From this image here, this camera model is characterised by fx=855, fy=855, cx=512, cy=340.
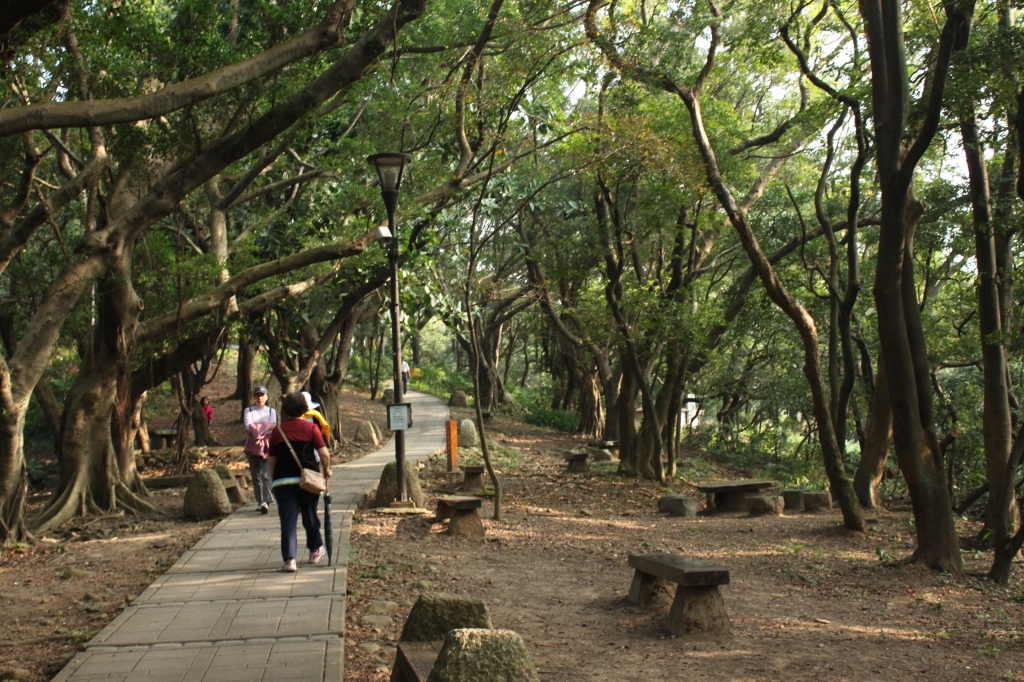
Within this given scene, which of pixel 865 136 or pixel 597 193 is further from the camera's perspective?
pixel 597 193

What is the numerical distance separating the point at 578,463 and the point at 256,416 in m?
8.66

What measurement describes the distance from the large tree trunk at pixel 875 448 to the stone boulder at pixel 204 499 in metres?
8.81

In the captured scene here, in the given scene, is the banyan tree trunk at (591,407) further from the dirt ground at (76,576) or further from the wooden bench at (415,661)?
the wooden bench at (415,661)

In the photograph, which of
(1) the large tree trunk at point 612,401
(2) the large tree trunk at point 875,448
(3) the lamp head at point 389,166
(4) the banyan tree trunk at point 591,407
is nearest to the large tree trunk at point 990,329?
(2) the large tree trunk at point 875,448

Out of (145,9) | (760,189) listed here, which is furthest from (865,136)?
(145,9)

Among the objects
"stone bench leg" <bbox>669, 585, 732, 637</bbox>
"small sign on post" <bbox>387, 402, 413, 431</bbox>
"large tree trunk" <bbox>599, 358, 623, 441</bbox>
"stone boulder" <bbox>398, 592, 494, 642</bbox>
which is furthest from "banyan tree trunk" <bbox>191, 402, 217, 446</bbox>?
"stone boulder" <bbox>398, 592, 494, 642</bbox>

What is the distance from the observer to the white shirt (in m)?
10.2

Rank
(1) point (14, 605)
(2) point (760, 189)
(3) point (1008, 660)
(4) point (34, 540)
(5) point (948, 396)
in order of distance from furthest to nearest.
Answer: (5) point (948, 396), (2) point (760, 189), (4) point (34, 540), (1) point (14, 605), (3) point (1008, 660)

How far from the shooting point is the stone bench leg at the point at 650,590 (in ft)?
22.8

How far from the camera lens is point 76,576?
7742 millimetres

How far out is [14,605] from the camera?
268 inches

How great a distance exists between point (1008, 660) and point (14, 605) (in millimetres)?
7385

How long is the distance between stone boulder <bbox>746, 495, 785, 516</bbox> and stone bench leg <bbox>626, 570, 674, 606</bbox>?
617 centimetres

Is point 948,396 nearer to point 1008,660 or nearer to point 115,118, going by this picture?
point 1008,660
